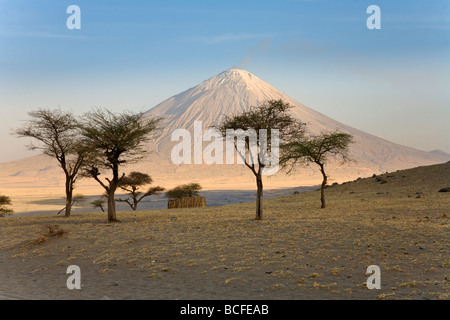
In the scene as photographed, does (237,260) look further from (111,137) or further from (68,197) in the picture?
(68,197)

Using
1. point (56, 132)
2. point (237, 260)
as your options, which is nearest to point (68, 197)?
point (56, 132)

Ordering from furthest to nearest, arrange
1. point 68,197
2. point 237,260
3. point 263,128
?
1. point 68,197
2. point 263,128
3. point 237,260

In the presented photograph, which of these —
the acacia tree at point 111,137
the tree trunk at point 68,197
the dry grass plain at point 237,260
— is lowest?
the dry grass plain at point 237,260

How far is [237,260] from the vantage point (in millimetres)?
13523

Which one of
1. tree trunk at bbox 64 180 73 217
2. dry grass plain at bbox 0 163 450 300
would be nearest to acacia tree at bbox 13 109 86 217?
tree trunk at bbox 64 180 73 217

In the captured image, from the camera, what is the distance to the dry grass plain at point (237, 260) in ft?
33.2

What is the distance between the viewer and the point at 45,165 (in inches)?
7849

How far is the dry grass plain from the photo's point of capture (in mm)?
10117

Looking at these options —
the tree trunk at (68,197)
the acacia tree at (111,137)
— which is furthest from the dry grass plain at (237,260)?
the tree trunk at (68,197)

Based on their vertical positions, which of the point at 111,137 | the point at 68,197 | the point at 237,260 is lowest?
the point at 237,260

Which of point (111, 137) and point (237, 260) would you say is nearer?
point (237, 260)

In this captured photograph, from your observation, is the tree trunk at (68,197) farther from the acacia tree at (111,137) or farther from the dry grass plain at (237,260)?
the dry grass plain at (237,260)
